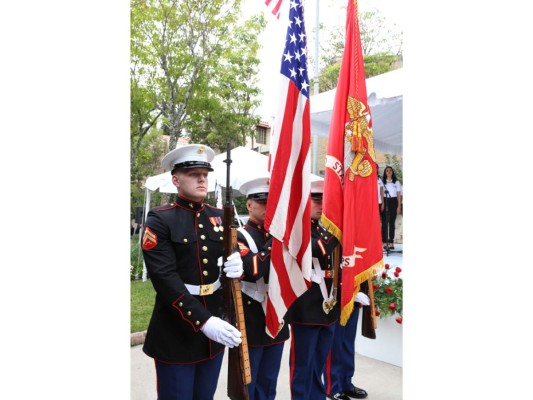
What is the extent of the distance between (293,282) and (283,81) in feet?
4.49

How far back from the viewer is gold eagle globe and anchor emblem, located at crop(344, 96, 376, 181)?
3.61 meters

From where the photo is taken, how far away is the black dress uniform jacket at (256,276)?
9.87ft

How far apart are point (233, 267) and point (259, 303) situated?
2.43 ft

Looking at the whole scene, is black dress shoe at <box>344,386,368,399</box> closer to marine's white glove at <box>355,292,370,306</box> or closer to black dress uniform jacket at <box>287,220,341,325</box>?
marine's white glove at <box>355,292,370,306</box>

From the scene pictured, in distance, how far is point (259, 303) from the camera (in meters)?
3.27

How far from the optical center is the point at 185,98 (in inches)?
382

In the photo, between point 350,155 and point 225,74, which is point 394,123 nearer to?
point 350,155

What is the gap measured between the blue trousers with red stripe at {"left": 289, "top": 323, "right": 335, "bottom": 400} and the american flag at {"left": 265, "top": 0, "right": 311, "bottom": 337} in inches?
24.6

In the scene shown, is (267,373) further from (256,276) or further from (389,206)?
(389,206)

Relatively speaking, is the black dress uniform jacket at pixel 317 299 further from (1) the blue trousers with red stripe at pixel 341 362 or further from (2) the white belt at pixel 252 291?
(1) the blue trousers with red stripe at pixel 341 362

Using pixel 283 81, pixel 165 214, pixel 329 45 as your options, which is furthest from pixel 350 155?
pixel 329 45

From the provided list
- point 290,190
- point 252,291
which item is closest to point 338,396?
point 252,291

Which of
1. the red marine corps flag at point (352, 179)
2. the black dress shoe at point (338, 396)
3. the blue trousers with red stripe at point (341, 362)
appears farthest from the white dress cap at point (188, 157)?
the black dress shoe at point (338, 396)

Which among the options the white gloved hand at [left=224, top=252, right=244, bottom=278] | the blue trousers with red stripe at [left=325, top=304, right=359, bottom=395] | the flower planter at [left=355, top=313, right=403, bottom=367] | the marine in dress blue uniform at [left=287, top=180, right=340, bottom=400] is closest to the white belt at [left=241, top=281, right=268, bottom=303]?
the marine in dress blue uniform at [left=287, top=180, right=340, bottom=400]
